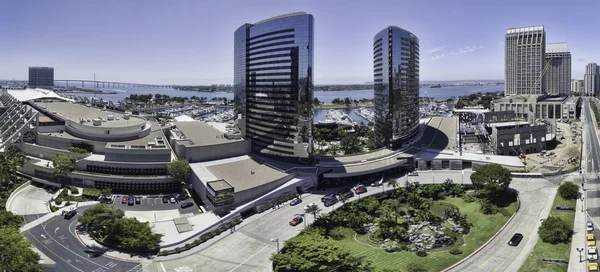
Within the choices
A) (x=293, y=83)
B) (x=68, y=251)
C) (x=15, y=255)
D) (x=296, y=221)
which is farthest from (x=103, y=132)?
(x=296, y=221)

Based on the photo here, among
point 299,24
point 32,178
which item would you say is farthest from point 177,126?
point 299,24

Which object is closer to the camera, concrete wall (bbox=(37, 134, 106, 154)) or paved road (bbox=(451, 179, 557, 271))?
paved road (bbox=(451, 179, 557, 271))

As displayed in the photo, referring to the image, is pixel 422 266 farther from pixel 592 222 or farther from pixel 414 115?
pixel 414 115

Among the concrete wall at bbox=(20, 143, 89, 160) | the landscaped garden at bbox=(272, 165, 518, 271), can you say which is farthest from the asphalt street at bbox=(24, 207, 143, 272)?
the concrete wall at bbox=(20, 143, 89, 160)

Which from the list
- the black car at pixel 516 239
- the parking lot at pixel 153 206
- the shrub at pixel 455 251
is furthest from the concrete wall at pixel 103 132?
the black car at pixel 516 239

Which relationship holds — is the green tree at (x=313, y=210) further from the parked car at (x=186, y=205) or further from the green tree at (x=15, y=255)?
the green tree at (x=15, y=255)

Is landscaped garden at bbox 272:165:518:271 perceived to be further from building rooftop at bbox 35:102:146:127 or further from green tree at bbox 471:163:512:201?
building rooftop at bbox 35:102:146:127
